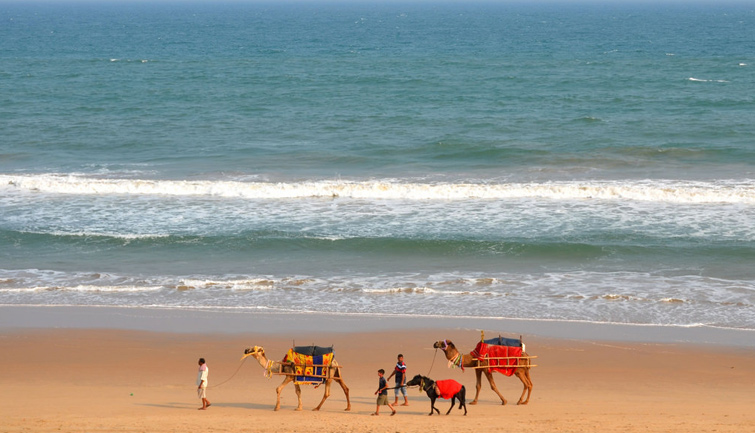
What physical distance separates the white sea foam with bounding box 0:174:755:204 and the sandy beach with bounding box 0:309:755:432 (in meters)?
11.2

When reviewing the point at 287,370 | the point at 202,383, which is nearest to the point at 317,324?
the point at 287,370

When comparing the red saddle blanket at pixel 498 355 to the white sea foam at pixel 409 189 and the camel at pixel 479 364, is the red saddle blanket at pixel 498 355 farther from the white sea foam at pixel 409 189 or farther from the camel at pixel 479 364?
the white sea foam at pixel 409 189

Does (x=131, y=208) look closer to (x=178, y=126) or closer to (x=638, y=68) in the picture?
(x=178, y=126)

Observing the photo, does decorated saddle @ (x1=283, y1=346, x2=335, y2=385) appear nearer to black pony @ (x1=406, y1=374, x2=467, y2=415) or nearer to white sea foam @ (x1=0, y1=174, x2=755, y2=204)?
black pony @ (x1=406, y1=374, x2=467, y2=415)

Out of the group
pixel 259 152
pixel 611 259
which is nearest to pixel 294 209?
pixel 259 152

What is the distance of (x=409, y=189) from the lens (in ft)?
89.3

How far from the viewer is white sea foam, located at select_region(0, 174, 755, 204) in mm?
26031

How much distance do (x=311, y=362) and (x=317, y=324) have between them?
13.6 feet

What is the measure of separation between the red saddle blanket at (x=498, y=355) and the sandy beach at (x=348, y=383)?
1.94ft

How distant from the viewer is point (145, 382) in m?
13.6

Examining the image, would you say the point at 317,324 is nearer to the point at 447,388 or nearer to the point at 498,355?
the point at 498,355

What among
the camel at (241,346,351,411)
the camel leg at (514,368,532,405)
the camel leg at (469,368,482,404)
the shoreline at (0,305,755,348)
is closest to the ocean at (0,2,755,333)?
the shoreline at (0,305,755,348)

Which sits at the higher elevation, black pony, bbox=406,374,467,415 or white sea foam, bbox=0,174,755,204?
white sea foam, bbox=0,174,755,204

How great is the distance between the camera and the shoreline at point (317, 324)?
1555 cm
